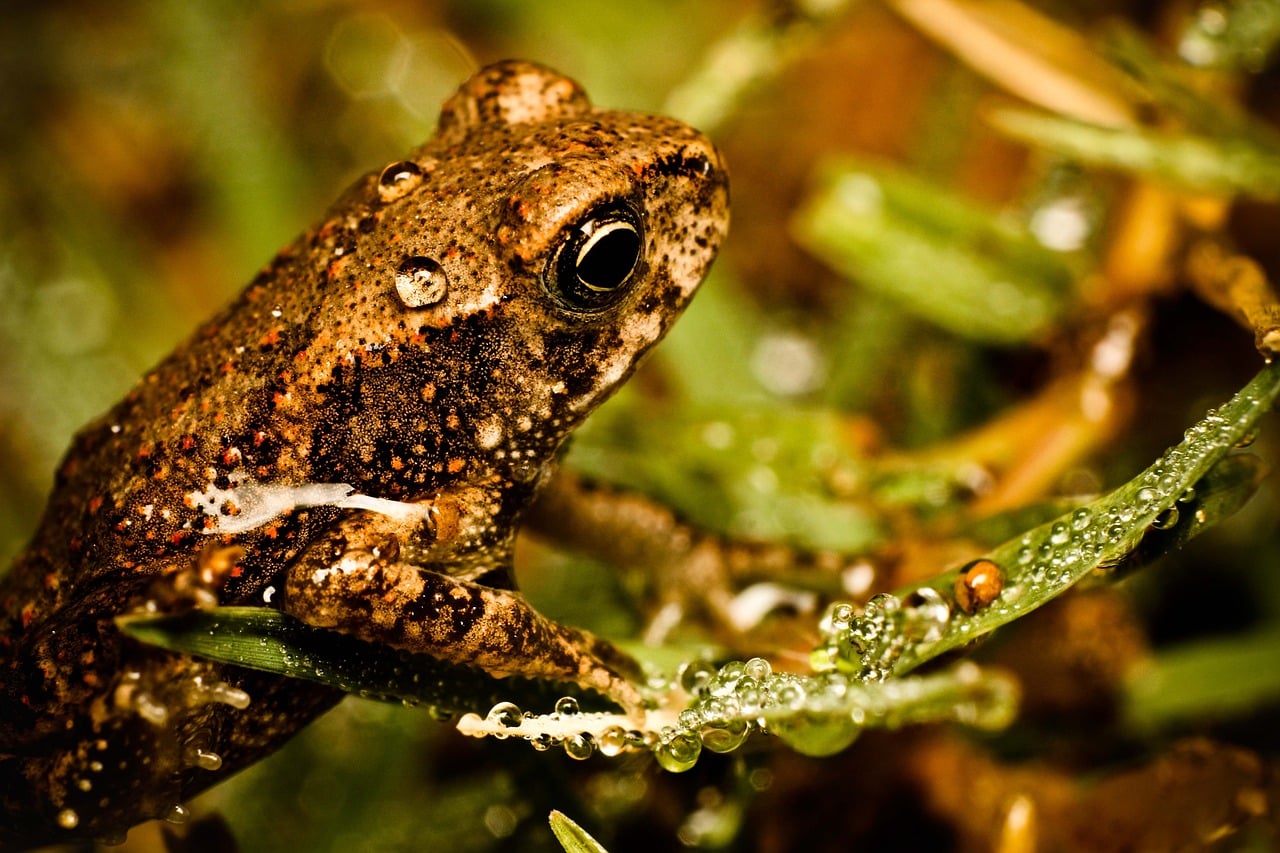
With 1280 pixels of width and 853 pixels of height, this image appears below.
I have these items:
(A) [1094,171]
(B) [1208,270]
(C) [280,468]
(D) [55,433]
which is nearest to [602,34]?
(A) [1094,171]

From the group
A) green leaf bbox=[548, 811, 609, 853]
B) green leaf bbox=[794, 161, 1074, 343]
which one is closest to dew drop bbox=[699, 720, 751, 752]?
green leaf bbox=[548, 811, 609, 853]

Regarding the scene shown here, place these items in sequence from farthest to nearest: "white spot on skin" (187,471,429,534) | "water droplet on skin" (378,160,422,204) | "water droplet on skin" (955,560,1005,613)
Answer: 1. "water droplet on skin" (378,160,422,204)
2. "white spot on skin" (187,471,429,534)
3. "water droplet on skin" (955,560,1005,613)

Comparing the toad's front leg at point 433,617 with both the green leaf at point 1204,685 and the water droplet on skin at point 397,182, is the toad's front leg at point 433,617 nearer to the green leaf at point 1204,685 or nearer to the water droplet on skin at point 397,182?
the water droplet on skin at point 397,182

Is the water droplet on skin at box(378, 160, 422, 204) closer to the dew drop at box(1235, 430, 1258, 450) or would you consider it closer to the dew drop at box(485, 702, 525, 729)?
the dew drop at box(485, 702, 525, 729)

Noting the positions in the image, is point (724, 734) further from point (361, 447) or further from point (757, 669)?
point (361, 447)

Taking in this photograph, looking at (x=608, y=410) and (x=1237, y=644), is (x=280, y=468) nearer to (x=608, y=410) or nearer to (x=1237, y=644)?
(x=608, y=410)

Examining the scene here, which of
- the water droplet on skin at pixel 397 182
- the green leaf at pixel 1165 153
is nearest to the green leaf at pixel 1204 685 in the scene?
the green leaf at pixel 1165 153
